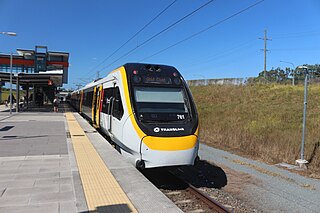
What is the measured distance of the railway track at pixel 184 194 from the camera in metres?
5.57

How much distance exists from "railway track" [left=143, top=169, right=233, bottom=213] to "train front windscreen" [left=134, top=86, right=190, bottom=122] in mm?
1678

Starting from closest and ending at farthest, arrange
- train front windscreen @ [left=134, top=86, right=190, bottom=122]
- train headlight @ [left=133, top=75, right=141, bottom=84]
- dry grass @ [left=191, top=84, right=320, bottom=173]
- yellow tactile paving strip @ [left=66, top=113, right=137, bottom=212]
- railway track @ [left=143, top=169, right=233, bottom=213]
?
1. yellow tactile paving strip @ [left=66, top=113, right=137, bottom=212]
2. railway track @ [left=143, top=169, right=233, bottom=213]
3. train front windscreen @ [left=134, top=86, right=190, bottom=122]
4. train headlight @ [left=133, top=75, right=141, bottom=84]
5. dry grass @ [left=191, top=84, right=320, bottom=173]

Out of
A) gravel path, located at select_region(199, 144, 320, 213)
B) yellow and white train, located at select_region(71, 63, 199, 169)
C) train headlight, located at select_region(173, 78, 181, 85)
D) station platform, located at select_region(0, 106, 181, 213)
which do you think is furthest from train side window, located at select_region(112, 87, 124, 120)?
gravel path, located at select_region(199, 144, 320, 213)

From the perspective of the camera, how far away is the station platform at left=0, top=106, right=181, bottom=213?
445 centimetres

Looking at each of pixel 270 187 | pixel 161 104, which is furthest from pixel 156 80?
pixel 270 187

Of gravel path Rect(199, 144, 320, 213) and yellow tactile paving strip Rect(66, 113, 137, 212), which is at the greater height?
yellow tactile paving strip Rect(66, 113, 137, 212)

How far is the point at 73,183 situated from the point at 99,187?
61 centimetres

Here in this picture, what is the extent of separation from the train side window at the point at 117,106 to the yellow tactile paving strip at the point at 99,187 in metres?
1.28

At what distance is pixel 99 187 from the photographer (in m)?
5.32

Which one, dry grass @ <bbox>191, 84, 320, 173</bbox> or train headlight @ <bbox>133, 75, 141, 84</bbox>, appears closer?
train headlight @ <bbox>133, 75, 141, 84</bbox>

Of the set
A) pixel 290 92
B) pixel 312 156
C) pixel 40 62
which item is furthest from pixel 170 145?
pixel 40 62

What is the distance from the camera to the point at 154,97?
23.6ft

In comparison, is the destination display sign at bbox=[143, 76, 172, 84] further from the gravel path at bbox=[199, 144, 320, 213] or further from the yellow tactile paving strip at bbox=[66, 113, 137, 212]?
the gravel path at bbox=[199, 144, 320, 213]

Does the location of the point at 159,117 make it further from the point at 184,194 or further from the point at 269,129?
the point at 269,129
